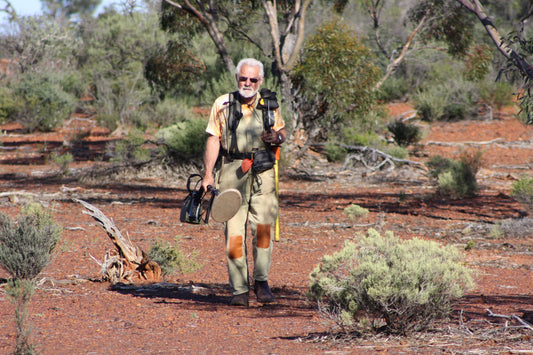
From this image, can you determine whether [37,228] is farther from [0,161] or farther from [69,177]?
[0,161]

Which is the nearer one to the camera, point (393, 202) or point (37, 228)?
point (37, 228)

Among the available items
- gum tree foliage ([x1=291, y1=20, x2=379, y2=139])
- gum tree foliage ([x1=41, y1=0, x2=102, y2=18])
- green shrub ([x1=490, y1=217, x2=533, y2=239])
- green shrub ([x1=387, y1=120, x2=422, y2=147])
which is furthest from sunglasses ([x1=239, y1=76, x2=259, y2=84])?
gum tree foliage ([x1=41, y1=0, x2=102, y2=18])

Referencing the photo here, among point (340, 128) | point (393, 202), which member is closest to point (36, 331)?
point (393, 202)

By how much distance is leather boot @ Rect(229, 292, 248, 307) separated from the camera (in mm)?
5016

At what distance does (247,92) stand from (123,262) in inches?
79.7

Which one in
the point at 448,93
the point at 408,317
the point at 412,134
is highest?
the point at 448,93

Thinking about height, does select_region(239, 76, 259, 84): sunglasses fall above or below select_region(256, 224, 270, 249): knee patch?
Result: above

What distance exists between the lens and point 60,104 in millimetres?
26688

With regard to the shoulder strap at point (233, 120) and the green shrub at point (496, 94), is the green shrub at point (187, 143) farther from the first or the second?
the green shrub at point (496, 94)

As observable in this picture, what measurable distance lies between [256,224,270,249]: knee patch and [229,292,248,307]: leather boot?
39cm

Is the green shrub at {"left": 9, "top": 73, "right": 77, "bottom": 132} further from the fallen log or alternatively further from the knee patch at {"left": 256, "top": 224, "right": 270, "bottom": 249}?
the knee patch at {"left": 256, "top": 224, "right": 270, "bottom": 249}

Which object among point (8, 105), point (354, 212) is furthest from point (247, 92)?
point (8, 105)

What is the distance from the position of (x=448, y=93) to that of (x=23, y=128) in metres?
16.0

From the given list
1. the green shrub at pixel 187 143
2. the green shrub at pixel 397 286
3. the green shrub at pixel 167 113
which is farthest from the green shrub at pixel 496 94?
the green shrub at pixel 397 286
